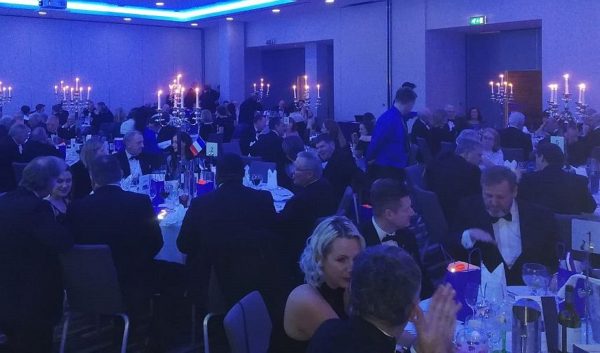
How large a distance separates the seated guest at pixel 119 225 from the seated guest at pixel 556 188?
2.63 meters

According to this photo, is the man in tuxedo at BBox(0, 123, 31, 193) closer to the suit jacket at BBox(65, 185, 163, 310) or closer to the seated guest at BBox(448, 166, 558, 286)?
the suit jacket at BBox(65, 185, 163, 310)

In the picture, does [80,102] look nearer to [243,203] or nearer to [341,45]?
[341,45]

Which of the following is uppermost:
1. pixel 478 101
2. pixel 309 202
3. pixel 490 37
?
pixel 490 37

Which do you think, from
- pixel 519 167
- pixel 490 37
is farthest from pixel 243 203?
pixel 490 37

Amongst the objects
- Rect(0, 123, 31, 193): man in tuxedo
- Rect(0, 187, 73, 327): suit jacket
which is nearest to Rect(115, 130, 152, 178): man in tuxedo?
Rect(0, 123, 31, 193): man in tuxedo

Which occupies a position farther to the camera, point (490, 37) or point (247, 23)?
point (247, 23)

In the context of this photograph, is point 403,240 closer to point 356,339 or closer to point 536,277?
point 536,277

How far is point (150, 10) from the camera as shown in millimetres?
16875

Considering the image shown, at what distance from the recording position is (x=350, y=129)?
39.7 feet

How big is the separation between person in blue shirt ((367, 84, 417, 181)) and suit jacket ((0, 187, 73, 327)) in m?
3.82

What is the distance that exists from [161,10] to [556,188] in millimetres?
13838

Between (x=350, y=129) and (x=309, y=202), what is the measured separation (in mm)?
7689

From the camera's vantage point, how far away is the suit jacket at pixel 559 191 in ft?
15.6

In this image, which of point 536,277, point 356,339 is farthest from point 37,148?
point 356,339
